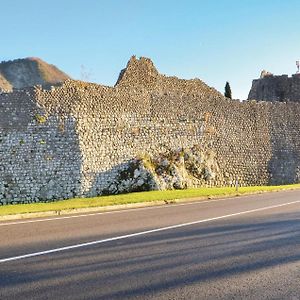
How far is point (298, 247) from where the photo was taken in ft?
28.3

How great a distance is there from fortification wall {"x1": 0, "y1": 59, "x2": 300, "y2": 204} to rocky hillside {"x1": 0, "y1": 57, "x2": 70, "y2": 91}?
381ft

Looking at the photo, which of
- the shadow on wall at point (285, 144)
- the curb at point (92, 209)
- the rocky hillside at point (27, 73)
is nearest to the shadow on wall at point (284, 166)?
the shadow on wall at point (285, 144)

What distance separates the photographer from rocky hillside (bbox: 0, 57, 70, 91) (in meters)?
151

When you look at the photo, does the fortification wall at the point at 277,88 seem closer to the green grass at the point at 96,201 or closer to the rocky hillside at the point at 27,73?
the green grass at the point at 96,201

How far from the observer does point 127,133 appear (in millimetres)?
30438

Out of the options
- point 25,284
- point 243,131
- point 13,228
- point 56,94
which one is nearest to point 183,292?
point 25,284

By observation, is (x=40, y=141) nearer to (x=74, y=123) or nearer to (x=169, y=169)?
(x=74, y=123)

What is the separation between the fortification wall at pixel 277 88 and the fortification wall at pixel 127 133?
10822 millimetres

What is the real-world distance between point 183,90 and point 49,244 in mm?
28087

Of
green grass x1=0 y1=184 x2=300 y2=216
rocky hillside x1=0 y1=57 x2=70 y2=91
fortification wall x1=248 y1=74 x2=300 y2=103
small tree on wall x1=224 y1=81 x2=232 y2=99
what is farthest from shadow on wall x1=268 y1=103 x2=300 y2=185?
rocky hillside x1=0 y1=57 x2=70 y2=91

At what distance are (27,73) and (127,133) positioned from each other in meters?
134

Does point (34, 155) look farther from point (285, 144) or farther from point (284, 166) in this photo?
point (285, 144)

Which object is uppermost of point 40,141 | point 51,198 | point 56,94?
point 56,94

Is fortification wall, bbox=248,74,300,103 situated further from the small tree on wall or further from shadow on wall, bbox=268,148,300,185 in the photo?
shadow on wall, bbox=268,148,300,185
